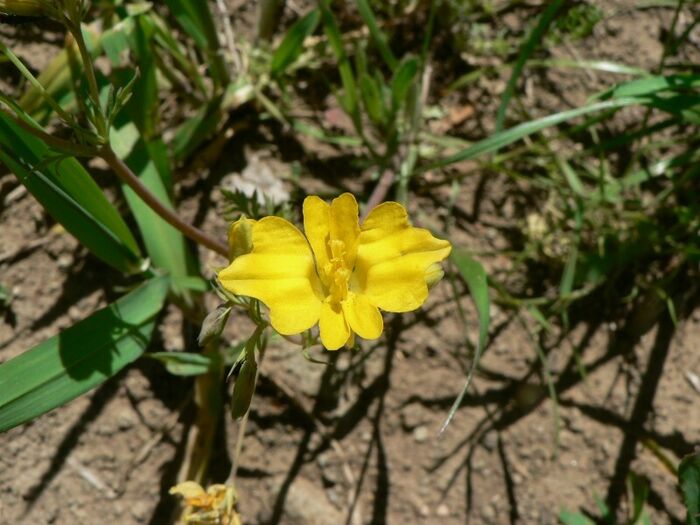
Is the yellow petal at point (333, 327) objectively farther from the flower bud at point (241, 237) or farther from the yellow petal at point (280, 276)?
the flower bud at point (241, 237)

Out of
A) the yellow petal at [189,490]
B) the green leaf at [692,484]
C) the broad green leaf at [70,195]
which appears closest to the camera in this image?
the broad green leaf at [70,195]

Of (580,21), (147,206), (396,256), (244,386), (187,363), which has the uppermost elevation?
(580,21)

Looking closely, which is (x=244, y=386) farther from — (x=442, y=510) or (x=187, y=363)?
(x=442, y=510)

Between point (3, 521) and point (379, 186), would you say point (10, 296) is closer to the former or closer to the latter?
point (3, 521)

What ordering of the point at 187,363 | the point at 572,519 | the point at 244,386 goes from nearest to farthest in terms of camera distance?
the point at 244,386 → the point at 187,363 → the point at 572,519

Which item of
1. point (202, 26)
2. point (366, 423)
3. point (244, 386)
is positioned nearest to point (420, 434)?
point (366, 423)

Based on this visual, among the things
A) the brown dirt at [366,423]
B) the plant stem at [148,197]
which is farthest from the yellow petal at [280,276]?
Answer: the brown dirt at [366,423]
